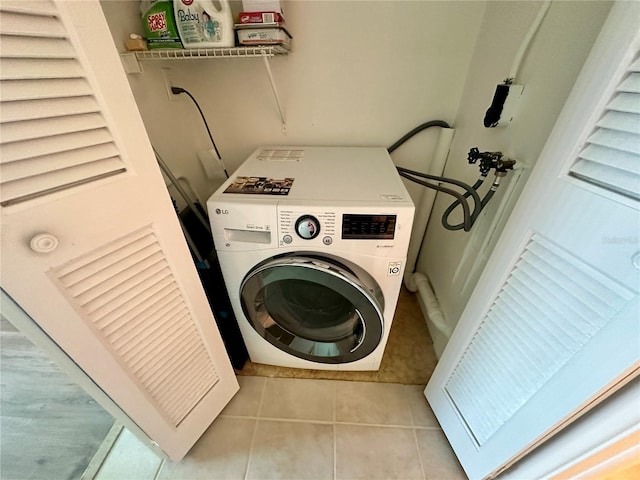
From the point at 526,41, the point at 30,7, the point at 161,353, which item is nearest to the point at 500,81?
the point at 526,41

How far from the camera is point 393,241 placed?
88cm

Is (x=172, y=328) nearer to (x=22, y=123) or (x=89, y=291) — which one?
(x=89, y=291)

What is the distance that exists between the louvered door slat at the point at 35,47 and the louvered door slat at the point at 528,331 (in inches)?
40.5

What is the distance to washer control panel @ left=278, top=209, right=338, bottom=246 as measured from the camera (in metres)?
0.85

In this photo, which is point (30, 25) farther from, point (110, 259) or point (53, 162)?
point (110, 259)

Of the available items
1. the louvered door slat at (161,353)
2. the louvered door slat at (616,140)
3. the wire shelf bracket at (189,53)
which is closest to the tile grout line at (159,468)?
the louvered door slat at (161,353)

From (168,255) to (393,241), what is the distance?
67cm

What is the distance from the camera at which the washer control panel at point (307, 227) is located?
85cm

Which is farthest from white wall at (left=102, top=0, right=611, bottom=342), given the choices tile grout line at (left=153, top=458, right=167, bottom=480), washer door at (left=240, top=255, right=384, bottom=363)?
tile grout line at (left=153, top=458, right=167, bottom=480)

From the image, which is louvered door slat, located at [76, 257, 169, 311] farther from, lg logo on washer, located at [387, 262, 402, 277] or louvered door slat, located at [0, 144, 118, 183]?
lg logo on washer, located at [387, 262, 402, 277]

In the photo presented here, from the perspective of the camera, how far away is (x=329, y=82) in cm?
135

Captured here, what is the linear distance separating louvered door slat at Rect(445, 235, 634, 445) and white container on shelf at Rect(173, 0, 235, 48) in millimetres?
1228

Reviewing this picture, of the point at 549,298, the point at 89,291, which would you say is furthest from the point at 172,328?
the point at 549,298

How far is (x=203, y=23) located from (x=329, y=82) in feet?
1.95
